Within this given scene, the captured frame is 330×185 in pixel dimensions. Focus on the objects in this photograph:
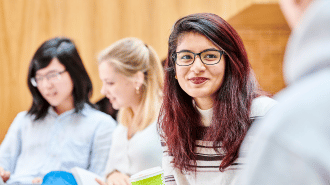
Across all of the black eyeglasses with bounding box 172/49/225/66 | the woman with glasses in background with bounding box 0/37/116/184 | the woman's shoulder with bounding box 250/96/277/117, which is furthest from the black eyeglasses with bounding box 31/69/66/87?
the woman's shoulder with bounding box 250/96/277/117

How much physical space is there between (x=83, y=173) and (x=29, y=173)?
0.69 metres

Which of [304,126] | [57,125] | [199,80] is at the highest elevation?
[304,126]

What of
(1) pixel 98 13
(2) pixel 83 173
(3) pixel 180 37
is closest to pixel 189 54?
(3) pixel 180 37

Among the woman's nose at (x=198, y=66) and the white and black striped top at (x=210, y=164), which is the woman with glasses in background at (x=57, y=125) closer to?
the white and black striped top at (x=210, y=164)

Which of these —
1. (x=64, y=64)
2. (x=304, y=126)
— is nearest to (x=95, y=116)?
(x=64, y=64)

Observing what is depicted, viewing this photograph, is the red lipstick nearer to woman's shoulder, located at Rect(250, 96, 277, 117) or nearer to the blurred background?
woman's shoulder, located at Rect(250, 96, 277, 117)

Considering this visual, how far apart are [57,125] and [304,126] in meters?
1.77

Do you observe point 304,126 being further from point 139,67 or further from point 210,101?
point 139,67

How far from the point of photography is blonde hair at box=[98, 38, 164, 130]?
1.60 meters

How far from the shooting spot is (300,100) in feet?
1.03

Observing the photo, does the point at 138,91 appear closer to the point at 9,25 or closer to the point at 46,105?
the point at 46,105

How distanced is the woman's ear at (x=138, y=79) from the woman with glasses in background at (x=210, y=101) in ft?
1.72

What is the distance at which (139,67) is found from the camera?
163 cm

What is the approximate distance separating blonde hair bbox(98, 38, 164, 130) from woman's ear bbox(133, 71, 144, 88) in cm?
1
